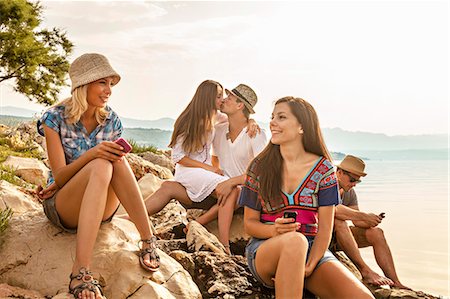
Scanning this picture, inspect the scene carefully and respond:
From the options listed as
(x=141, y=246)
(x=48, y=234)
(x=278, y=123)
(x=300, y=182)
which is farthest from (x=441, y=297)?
(x=48, y=234)

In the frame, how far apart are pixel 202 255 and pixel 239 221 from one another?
1871mm

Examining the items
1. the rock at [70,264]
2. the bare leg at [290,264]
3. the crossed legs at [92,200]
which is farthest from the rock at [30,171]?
the bare leg at [290,264]

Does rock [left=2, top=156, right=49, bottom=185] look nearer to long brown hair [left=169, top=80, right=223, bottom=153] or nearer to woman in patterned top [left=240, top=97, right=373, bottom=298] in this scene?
long brown hair [left=169, top=80, right=223, bottom=153]

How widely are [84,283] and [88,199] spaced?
1.90 feet

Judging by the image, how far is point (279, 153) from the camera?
4.91 m

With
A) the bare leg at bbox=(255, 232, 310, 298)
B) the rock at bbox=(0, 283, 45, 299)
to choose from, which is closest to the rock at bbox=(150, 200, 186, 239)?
the rock at bbox=(0, 283, 45, 299)

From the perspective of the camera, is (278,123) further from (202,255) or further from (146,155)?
(146,155)

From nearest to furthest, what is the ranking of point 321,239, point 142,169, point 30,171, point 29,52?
point 321,239 < point 142,169 < point 30,171 < point 29,52

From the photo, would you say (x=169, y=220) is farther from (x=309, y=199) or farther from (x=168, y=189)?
(x=309, y=199)

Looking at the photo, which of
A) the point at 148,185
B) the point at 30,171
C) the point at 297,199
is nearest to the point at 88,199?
the point at 297,199

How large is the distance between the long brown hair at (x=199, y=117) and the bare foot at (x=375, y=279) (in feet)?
8.09

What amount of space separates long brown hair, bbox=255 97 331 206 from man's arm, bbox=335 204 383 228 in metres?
1.37

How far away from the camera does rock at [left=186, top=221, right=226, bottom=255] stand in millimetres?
5750

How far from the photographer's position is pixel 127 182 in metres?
4.52
